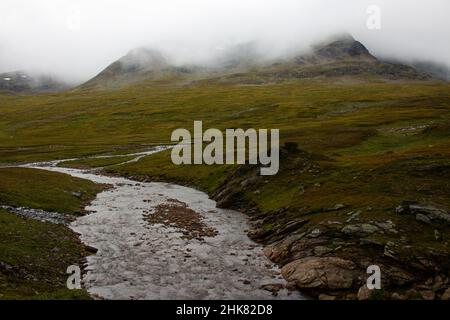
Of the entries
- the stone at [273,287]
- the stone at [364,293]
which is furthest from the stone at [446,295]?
the stone at [273,287]

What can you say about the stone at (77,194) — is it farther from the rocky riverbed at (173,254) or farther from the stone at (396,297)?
the stone at (396,297)

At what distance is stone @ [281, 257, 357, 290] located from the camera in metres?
31.2

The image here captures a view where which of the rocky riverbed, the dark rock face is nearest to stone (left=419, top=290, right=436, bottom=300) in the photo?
the dark rock face

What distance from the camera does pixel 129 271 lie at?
1353 inches

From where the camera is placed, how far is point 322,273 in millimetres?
32219

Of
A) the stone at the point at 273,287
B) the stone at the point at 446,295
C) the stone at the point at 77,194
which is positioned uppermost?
the stone at the point at 446,295

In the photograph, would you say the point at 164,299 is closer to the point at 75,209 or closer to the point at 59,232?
the point at 59,232

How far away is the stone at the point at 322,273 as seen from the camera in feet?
102

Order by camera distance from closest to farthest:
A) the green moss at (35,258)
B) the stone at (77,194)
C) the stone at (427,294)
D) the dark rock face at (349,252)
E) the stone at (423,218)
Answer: the stone at (427,294) → the green moss at (35,258) → the dark rock face at (349,252) → the stone at (423,218) → the stone at (77,194)

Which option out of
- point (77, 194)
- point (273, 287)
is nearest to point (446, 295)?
point (273, 287)

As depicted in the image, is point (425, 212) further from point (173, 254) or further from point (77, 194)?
point (77, 194)

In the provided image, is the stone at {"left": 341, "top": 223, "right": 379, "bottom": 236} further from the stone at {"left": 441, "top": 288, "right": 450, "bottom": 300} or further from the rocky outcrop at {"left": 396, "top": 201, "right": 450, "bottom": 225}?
the stone at {"left": 441, "top": 288, "right": 450, "bottom": 300}

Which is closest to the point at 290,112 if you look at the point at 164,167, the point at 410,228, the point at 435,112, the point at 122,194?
the point at 435,112

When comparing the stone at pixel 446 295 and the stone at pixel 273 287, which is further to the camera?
the stone at pixel 273 287
